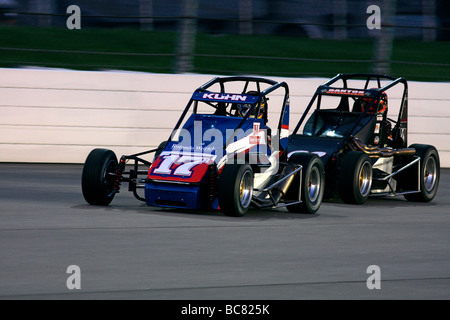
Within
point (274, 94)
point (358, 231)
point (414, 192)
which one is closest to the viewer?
point (358, 231)

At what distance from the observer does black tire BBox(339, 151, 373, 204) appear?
433 inches

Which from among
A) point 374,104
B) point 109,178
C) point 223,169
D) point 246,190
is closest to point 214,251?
point 223,169

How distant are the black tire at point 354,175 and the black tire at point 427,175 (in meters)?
1.15

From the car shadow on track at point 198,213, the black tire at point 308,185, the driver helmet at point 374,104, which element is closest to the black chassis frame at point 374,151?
the driver helmet at point 374,104

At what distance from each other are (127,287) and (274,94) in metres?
9.15

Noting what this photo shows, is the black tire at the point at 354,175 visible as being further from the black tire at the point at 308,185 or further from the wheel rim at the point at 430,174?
the wheel rim at the point at 430,174

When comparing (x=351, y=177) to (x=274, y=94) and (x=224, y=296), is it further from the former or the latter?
(x=224, y=296)

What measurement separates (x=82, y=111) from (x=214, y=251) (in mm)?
6979

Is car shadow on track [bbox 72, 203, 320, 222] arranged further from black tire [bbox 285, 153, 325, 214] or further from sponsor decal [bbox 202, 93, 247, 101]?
sponsor decal [bbox 202, 93, 247, 101]

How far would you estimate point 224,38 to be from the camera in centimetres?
1605

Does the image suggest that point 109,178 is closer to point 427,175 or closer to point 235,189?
point 235,189

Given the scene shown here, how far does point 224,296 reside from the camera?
598 centimetres

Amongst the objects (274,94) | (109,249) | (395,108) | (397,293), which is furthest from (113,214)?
(395,108)

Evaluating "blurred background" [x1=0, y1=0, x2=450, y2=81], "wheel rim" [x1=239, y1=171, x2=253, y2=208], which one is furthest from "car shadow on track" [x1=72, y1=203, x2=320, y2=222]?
"blurred background" [x1=0, y1=0, x2=450, y2=81]
